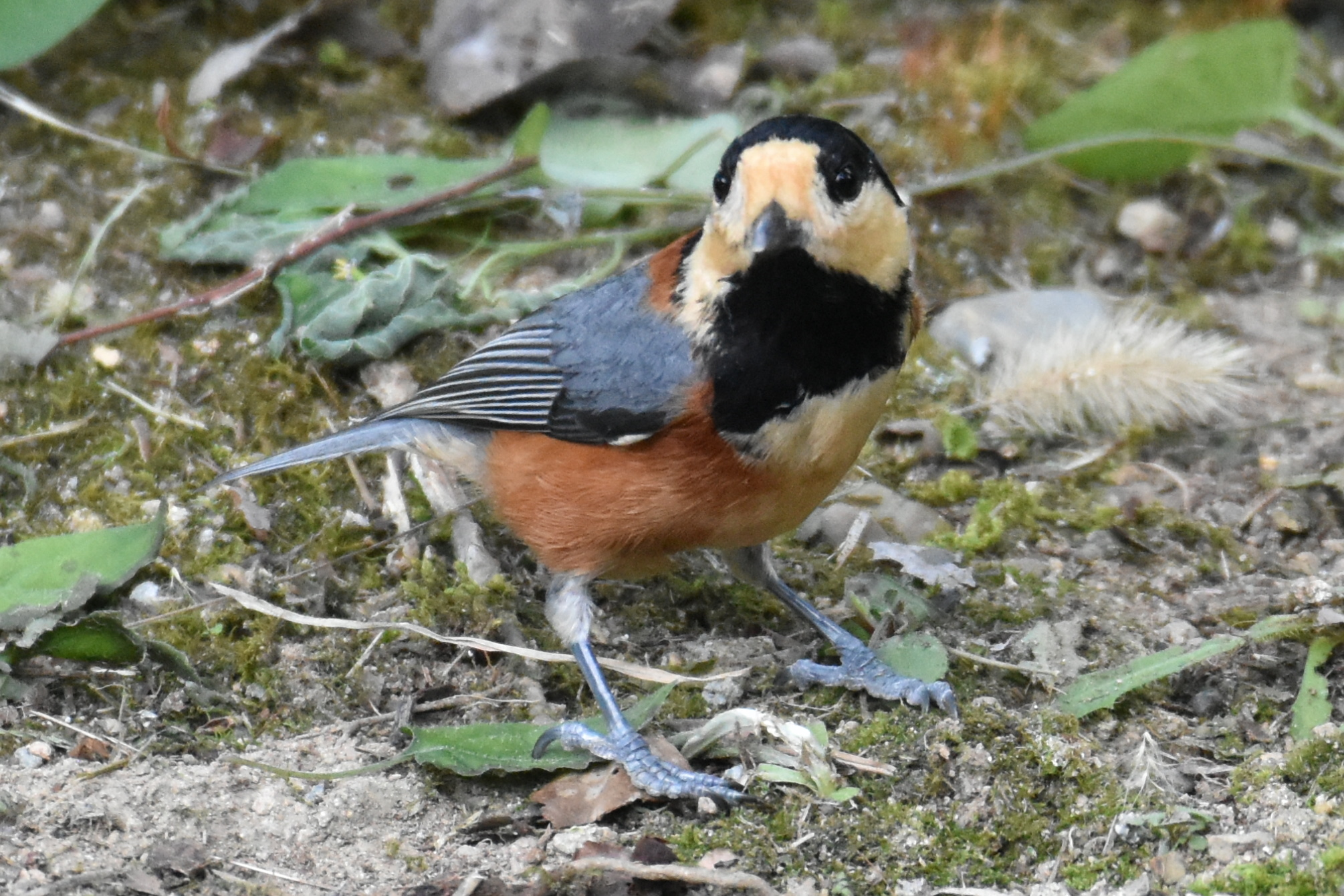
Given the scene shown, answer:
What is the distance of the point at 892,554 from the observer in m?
4.50

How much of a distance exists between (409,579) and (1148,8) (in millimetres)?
4669

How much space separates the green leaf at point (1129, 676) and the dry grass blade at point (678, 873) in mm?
985

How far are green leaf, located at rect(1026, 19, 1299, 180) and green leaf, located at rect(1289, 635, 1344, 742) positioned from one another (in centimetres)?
260

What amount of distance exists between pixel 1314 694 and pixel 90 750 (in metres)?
3.00

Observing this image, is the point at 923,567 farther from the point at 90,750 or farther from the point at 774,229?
the point at 90,750

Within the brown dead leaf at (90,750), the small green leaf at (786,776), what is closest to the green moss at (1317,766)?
the small green leaf at (786,776)

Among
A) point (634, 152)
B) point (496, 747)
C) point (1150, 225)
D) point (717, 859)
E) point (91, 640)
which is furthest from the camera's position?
point (1150, 225)

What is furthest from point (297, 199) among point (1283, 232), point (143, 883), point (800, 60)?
point (1283, 232)

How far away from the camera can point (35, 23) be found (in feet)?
17.5

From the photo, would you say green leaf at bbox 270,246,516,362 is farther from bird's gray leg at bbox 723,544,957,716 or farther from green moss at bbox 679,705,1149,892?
green moss at bbox 679,705,1149,892

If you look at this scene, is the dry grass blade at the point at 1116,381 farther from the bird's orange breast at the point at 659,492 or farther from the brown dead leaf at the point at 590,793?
the brown dead leaf at the point at 590,793

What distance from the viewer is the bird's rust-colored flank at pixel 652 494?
144 inches

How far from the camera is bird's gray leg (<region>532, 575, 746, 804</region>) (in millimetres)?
3527

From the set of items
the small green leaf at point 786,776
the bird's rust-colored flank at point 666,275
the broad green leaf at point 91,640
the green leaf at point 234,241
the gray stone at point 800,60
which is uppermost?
the bird's rust-colored flank at point 666,275
